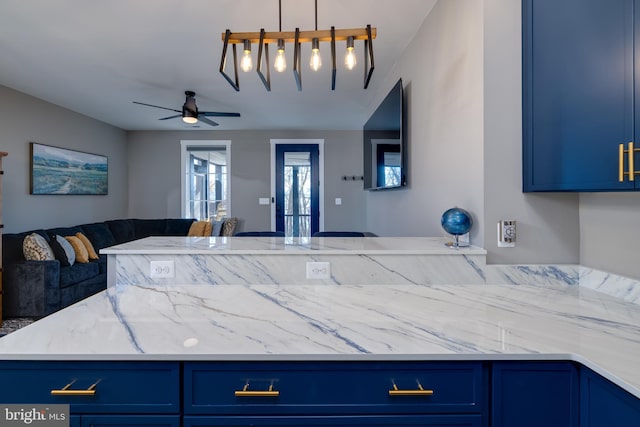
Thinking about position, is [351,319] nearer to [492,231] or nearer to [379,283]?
[379,283]

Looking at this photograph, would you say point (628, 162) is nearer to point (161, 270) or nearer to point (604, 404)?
point (604, 404)

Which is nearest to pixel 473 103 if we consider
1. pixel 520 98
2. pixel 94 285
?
pixel 520 98

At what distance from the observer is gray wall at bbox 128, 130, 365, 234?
6.15m

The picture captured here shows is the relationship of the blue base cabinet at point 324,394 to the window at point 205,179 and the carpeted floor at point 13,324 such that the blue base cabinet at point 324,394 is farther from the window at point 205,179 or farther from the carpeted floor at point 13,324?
the window at point 205,179

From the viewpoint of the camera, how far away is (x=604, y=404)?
85 centimetres

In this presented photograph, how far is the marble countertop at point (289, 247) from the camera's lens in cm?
155

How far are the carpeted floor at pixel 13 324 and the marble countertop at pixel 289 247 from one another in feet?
7.91

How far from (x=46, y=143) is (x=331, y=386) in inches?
203

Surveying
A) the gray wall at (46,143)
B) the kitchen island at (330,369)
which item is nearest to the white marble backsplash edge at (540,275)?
the kitchen island at (330,369)

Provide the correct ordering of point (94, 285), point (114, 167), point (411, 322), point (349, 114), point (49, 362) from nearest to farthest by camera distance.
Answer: point (49, 362), point (411, 322), point (94, 285), point (349, 114), point (114, 167)

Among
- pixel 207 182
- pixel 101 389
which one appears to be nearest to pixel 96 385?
pixel 101 389

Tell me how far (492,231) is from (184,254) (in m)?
1.50

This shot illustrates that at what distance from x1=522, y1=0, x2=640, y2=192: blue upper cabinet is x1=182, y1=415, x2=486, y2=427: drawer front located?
0.99 meters

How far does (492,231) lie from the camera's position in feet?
5.22
